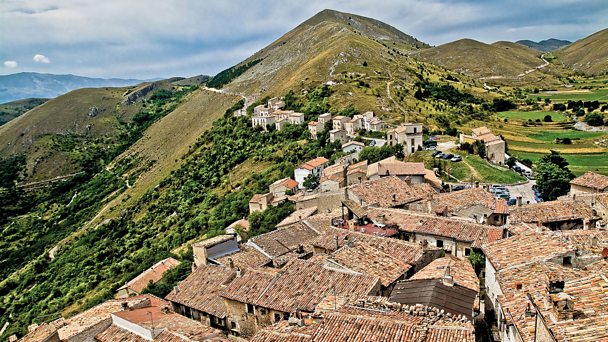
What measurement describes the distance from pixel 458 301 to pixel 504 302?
2630mm

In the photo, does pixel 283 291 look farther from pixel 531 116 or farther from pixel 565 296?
pixel 531 116

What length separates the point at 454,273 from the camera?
21328 millimetres

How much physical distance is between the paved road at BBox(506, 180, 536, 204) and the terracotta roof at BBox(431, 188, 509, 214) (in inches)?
485

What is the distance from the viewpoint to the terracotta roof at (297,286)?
2002 centimetres

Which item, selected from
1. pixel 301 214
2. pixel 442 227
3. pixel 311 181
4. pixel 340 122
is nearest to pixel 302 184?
pixel 311 181

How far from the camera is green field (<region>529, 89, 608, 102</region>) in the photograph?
454 feet

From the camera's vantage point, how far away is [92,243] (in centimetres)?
9425

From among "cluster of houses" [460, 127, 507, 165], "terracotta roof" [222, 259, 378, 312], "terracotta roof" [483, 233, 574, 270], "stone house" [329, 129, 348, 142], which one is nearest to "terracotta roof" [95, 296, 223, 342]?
"terracotta roof" [222, 259, 378, 312]

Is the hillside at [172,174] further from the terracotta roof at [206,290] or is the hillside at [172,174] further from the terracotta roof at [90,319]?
the terracotta roof at [90,319]

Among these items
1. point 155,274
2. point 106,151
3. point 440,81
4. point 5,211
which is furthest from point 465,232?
point 106,151

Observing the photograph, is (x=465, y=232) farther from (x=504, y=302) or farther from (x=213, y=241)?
(x=213, y=241)

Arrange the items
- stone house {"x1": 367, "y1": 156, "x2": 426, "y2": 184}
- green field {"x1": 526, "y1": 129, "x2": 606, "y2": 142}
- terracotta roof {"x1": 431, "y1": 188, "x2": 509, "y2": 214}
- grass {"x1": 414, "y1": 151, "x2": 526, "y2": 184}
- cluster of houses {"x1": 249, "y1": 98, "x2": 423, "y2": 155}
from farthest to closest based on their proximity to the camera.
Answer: green field {"x1": 526, "y1": 129, "x2": 606, "y2": 142}
cluster of houses {"x1": 249, "y1": 98, "x2": 423, "y2": 155}
grass {"x1": 414, "y1": 151, "x2": 526, "y2": 184}
stone house {"x1": 367, "y1": 156, "x2": 426, "y2": 184}
terracotta roof {"x1": 431, "y1": 188, "x2": 509, "y2": 214}

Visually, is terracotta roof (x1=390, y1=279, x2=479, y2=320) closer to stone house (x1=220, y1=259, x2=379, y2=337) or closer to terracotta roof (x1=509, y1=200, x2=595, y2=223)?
stone house (x1=220, y1=259, x2=379, y2=337)

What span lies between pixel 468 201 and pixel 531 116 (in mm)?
90901
